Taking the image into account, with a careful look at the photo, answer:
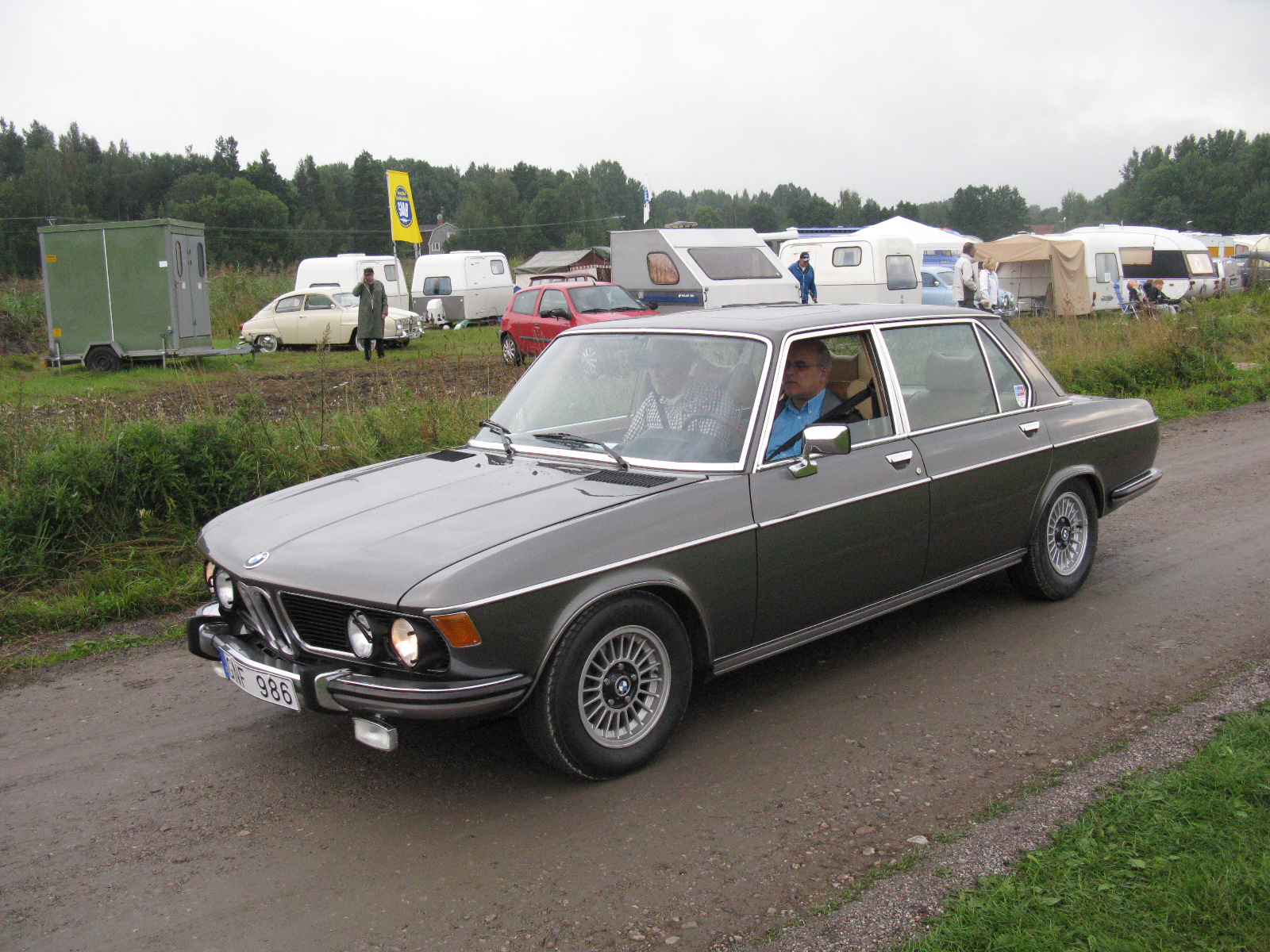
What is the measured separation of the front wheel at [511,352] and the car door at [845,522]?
1401cm

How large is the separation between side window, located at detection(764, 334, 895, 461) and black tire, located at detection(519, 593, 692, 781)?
3.61ft

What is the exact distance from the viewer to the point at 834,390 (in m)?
4.96

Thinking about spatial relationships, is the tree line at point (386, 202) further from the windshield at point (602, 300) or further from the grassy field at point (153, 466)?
the grassy field at point (153, 466)

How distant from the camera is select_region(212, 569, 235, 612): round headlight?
4.14 m

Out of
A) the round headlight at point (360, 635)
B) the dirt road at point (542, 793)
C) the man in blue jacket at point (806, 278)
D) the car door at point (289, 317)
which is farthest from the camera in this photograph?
the car door at point (289, 317)

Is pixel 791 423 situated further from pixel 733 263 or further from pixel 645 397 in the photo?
pixel 733 263

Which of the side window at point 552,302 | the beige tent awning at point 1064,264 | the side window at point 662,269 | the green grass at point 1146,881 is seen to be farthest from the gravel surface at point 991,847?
the beige tent awning at point 1064,264

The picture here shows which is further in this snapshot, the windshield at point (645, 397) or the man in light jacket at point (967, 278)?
the man in light jacket at point (967, 278)

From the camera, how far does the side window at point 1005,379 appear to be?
5.61 m

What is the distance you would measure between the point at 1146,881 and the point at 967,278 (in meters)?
18.3

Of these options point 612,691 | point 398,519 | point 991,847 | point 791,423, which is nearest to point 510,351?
point 791,423

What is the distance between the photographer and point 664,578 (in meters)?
3.86

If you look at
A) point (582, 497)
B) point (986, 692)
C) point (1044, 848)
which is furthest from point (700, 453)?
point (1044, 848)

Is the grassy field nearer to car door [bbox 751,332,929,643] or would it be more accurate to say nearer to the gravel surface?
car door [bbox 751,332,929,643]
